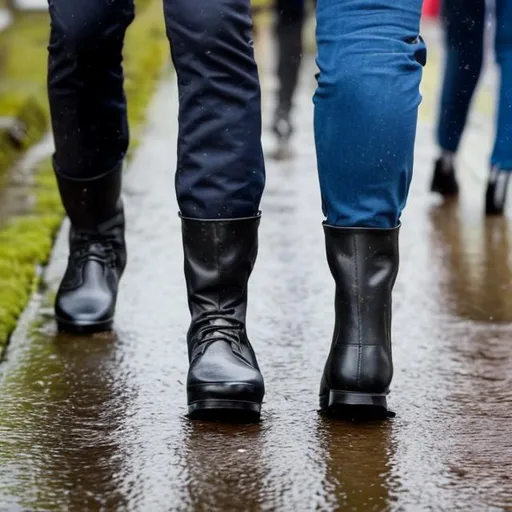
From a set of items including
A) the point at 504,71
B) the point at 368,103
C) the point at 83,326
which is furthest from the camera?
the point at 504,71

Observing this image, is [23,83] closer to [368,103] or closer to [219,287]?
[219,287]

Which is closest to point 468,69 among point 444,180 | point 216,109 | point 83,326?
point 444,180

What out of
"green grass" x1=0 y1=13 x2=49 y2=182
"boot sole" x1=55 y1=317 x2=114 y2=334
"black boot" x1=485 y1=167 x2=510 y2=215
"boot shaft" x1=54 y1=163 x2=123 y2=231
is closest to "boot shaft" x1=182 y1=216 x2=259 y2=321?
"boot sole" x1=55 y1=317 x2=114 y2=334

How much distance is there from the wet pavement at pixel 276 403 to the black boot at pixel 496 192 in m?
0.30

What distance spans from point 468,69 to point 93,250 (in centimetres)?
210

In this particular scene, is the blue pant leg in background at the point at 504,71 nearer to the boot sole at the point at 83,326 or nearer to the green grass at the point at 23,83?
the boot sole at the point at 83,326

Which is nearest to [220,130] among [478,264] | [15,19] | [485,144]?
[478,264]

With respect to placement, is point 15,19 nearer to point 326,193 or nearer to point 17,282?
point 17,282

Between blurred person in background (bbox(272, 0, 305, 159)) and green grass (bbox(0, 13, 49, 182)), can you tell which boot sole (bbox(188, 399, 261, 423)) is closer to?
green grass (bbox(0, 13, 49, 182))

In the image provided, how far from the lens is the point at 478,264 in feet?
13.0

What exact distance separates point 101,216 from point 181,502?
4.51 ft

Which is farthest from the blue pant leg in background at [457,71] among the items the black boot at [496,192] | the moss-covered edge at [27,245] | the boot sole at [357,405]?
the boot sole at [357,405]

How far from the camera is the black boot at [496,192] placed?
14.9ft

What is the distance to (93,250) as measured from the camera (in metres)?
3.34
